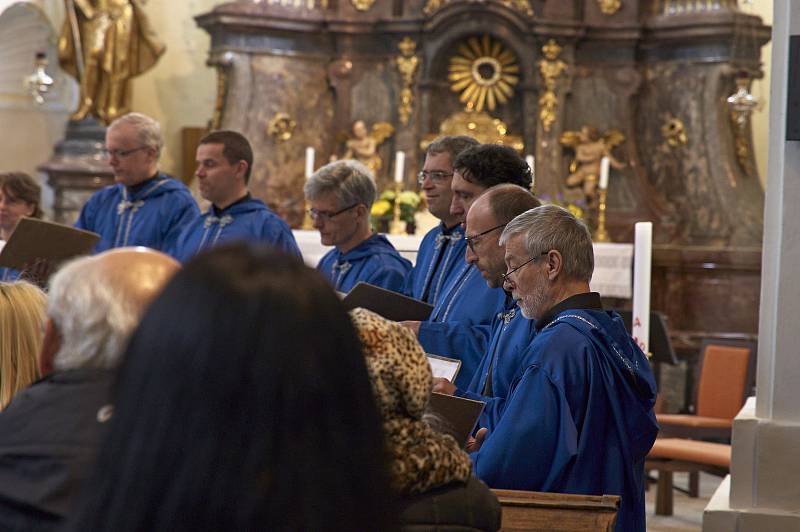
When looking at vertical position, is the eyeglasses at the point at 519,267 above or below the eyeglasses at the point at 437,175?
below

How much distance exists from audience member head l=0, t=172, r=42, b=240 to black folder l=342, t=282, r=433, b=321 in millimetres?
2674

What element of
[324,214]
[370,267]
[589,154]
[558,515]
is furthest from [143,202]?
[589,154]

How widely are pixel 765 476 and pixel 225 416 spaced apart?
3752 millimetres

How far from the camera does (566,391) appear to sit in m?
3.54

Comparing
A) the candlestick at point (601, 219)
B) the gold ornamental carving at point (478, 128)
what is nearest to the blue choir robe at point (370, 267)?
the candlestick at point (601, 219)

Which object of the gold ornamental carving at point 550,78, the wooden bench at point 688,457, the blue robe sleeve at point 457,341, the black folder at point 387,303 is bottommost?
the wooden bench at point 688,457

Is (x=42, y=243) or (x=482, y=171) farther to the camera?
(x=42, y=243)

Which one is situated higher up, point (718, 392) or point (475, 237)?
point (475, 237)

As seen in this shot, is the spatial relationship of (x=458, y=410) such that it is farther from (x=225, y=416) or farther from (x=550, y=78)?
(x=550, y=78)

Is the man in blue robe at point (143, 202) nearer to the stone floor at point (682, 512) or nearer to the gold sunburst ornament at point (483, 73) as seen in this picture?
the stone floor at point (682, 512)

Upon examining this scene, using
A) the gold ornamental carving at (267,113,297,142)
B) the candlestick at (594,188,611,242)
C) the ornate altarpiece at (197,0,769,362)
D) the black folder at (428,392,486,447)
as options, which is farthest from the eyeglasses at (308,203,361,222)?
the gold ornamental carving at (267,113,297,142)

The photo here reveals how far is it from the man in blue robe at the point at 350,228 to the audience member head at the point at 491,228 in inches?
52.5

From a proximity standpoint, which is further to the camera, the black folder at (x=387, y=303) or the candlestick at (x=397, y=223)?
the candlestick at (x=397, y=223)

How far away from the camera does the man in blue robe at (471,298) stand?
4.46m
